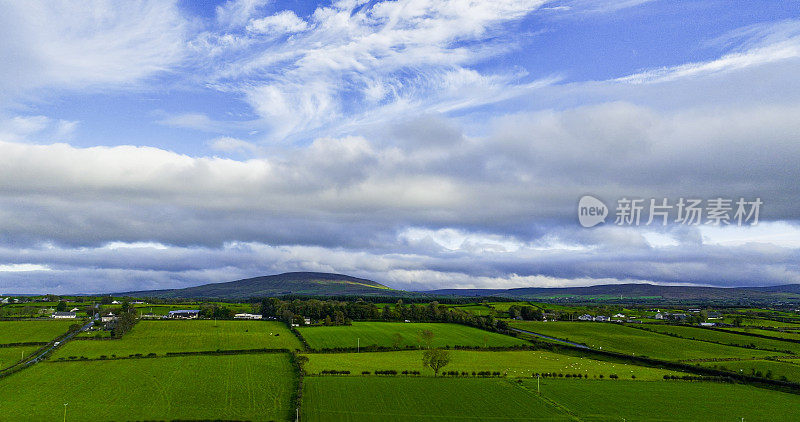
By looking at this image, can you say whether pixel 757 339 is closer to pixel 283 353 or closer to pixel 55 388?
pixel 283 353

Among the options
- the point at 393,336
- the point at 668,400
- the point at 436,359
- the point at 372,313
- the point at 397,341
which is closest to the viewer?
the point at 668,400

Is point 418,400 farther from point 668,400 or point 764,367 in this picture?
point 764,367

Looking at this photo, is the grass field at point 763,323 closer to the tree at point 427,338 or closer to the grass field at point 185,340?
the tree at point 427,338

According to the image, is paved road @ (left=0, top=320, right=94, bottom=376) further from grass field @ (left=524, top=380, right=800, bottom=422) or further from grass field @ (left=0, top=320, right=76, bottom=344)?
grass field @ (left=524, top=380, right=800, bottom=422)

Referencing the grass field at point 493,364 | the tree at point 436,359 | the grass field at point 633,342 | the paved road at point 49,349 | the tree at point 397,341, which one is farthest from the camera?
the tree at point 397,341

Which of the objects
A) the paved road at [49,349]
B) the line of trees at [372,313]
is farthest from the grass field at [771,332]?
the paved road at [49,349]

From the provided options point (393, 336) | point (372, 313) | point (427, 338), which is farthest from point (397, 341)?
point (372, 313)
